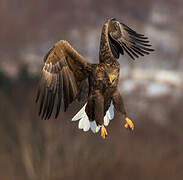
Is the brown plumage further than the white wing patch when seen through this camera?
No

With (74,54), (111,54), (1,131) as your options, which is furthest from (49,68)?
(1,131)

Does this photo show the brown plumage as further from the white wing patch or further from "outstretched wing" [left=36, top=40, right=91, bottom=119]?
the white wing patch

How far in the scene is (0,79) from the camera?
63.5 ft

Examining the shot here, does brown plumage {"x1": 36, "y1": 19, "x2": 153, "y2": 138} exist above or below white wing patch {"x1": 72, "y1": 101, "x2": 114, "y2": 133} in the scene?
above

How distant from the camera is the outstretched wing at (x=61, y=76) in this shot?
148 inches

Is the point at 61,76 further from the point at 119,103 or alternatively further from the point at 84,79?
the point at 119,103

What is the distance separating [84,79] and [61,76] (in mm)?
196

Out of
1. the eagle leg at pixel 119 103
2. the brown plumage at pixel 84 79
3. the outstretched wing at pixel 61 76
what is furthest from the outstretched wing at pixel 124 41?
the eagle leg at pixel 119 103

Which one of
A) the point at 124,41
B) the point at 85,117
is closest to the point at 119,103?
the point at 85,117

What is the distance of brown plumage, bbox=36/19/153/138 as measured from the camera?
3725mm

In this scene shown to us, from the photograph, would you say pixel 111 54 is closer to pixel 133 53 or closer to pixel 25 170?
pixel 133 53

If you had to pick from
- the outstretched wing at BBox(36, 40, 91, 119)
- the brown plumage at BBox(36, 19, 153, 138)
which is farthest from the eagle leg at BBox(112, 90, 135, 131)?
the outstretched wing at BBox(36, 40, 91, 119)

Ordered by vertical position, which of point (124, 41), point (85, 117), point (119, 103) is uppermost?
point (124, 41)

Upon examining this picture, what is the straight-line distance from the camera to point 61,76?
12.9 feet
